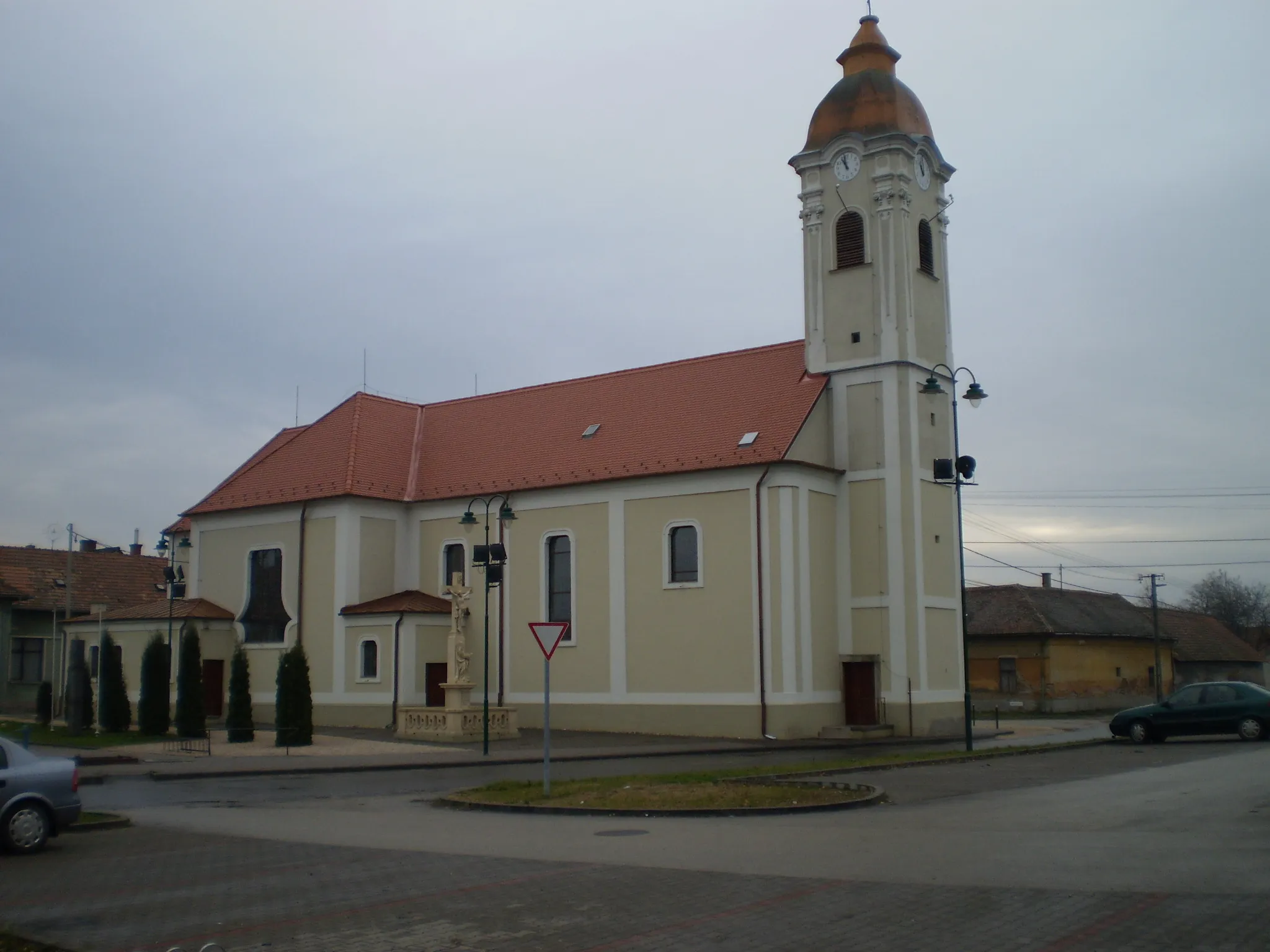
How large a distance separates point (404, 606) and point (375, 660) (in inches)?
80.4

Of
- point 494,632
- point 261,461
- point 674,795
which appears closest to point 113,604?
point 261,461

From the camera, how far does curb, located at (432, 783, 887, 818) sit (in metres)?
15.7

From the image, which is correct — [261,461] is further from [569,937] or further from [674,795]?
[569,937]

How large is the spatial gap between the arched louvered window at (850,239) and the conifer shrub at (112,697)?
25.3 m

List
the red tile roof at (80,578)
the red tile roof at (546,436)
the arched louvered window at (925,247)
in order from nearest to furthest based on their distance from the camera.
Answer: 1. the red tile roof at (546,436)
2. the arched louvered window at (925,247)
3. the red tile roof at (80,578)

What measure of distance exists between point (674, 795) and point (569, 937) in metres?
9.05

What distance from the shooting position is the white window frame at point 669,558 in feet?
121

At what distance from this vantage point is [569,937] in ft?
28.1

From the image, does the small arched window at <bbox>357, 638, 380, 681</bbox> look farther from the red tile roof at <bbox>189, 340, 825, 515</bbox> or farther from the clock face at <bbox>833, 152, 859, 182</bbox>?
the clock face at <bbox>833, 152, 859, 182</bbox>

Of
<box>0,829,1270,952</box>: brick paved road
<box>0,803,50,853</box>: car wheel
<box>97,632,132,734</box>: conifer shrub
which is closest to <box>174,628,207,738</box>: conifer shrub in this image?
<box>97,632,132,734</box>: conifer shrub

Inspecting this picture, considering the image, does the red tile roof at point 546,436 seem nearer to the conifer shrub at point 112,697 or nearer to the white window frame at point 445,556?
the white window frame at point 445,556

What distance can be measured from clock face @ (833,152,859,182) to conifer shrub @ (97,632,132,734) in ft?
87.7

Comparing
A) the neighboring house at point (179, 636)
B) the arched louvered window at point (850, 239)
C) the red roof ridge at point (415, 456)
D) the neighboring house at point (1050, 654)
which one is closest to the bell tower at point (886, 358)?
the arched louvered window at point (850, 239)

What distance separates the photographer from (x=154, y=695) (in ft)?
117
